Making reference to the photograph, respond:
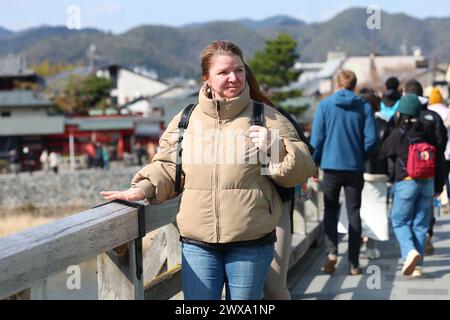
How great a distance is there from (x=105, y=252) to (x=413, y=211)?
3.37 meters

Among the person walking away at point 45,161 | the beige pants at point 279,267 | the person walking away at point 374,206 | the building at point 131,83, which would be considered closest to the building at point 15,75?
the person walking away at point 45,161

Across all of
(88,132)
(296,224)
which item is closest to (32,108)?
(88,132)

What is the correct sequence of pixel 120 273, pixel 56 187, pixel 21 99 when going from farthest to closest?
1. pixel 21 99
2. pixel 56 187
3. pixel 120 273

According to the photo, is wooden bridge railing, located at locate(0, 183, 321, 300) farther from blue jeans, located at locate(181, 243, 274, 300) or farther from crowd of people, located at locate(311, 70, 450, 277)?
crowd of people, located at locate(311, 70, 450, 277)

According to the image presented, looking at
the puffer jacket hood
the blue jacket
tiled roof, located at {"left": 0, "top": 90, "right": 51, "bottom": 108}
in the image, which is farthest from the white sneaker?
tiled roof, located at {"left": 0, "top": 90, "right": 51, "bottom": 108}

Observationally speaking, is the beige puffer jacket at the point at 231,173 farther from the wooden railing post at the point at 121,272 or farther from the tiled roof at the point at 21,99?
the tiled roof at the point at 21,99

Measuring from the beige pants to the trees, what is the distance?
48552mm

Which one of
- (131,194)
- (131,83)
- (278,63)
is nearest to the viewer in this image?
(131,194)

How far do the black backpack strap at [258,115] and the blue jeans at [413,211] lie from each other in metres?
3.02

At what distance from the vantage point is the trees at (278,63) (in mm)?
53000

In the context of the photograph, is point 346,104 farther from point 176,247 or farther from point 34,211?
point 34,211

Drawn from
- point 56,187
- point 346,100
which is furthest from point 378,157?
point 56,187

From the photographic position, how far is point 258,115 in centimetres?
310

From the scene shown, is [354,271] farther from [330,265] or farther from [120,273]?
[120,273]
